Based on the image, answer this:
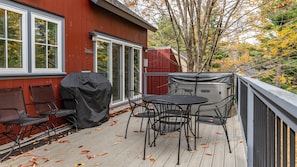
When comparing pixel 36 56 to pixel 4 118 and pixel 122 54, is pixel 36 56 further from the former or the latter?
pixel 122 54

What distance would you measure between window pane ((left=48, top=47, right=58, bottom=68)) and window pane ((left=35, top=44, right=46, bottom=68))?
0.49 ft

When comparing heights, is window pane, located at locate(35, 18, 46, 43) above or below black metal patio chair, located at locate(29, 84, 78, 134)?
above

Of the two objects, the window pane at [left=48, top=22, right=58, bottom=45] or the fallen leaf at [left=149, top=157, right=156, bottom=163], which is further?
the window pane at [left=48, top=22, right=58, bottom=45]

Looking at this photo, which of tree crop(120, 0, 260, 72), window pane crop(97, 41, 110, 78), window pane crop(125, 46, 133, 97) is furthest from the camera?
window pane crop(125, 46, 133, 97)

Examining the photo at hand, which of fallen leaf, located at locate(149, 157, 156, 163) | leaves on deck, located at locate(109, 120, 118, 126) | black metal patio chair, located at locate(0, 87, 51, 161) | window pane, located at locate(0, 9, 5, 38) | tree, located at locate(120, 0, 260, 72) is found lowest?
fallen leaf, located at locate(149, 157, 156, 163)

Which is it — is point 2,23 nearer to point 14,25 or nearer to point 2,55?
point 14,25

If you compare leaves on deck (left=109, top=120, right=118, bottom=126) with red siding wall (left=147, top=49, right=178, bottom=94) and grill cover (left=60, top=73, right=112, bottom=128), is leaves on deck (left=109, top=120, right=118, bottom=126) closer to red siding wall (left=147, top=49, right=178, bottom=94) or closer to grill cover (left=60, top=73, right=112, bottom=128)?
grill cover (left=60, top=73, right=112, bottom=128)

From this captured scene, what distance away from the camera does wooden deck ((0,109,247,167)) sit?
307 centimetres

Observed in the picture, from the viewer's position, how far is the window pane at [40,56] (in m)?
4.37

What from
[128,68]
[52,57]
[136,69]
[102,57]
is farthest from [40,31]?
[136,69]

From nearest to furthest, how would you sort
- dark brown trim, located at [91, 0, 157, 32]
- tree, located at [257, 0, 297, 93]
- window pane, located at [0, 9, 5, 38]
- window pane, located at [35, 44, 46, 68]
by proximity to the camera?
window pane, located at [0, 9, 5, 38] < window pane, located at [35, 44, 46, 68] < dark brown trim, located at [91, 0, 157, 32] < tree, located at [257, 0, 297, 93]

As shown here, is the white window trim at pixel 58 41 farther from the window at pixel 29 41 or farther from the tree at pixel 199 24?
the tree at pixel 199 24

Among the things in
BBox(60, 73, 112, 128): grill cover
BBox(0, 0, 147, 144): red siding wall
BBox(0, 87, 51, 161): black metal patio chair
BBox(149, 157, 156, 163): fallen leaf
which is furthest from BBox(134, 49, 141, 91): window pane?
BBox(149, 157, 156, 163): fallen leaf

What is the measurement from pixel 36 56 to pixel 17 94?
0.86 m
